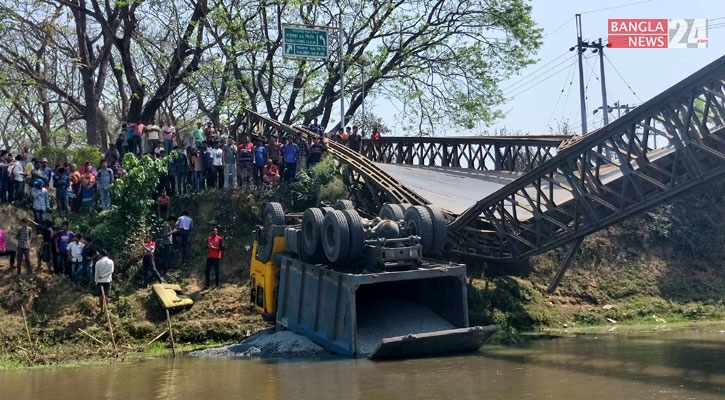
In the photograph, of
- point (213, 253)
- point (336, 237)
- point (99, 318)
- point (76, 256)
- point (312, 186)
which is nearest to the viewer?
point (336, 237)

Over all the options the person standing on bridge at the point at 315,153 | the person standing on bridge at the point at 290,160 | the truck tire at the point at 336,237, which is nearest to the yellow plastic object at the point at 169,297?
the truck tire at the point at 336,237

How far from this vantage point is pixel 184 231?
829 inches

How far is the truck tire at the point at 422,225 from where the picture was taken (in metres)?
16.3

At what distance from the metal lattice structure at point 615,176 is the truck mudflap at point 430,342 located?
3.84 meters

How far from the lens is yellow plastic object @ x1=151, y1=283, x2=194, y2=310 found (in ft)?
62.3

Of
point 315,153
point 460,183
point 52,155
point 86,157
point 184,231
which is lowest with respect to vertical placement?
point 184,231

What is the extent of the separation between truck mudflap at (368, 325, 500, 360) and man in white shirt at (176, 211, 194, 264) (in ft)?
26.4

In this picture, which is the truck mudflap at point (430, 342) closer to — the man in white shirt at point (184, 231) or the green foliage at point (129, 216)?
the man in white shirt at point (184, 231)

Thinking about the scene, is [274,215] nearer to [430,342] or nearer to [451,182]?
[430,342]

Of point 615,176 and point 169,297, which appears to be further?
point 169,297

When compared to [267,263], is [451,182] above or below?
above

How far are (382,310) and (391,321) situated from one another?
409 millimetres

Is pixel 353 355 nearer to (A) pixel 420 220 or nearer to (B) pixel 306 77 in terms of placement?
(A) pixel 420 220

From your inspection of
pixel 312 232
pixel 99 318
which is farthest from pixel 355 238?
pixel 99 318
